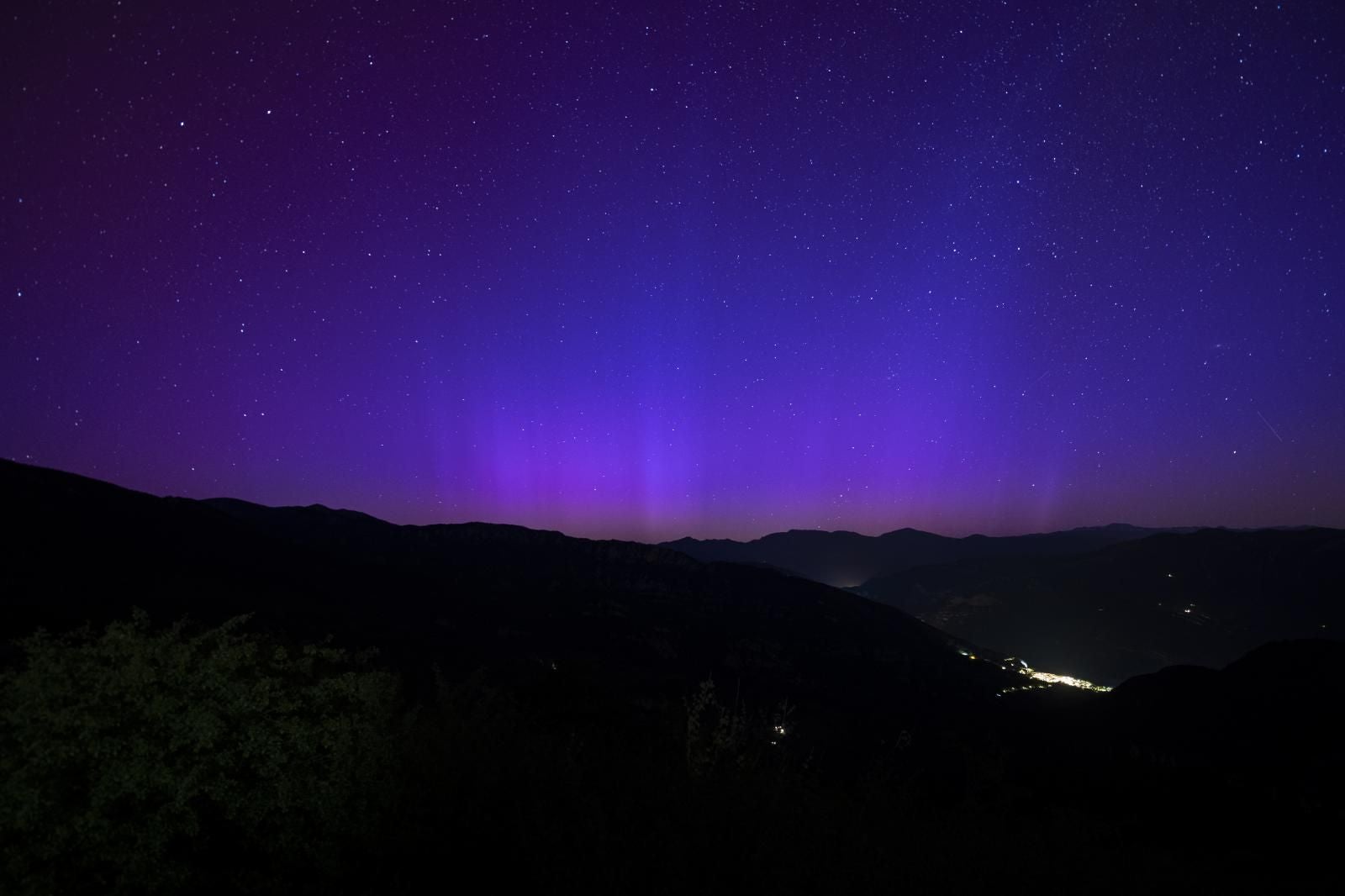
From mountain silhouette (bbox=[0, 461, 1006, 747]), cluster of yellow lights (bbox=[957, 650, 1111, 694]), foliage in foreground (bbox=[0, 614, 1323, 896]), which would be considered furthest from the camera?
cluster of yellow lights (bbox=[957, 650, 1111, 694])

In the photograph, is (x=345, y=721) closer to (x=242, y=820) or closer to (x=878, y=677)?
(x=242, y=820)

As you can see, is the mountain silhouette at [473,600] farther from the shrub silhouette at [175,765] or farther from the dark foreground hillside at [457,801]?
the shrub silhouette at [175,765]

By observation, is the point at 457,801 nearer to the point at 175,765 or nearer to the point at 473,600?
the point at 175,765

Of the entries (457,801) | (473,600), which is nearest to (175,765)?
(457,801)

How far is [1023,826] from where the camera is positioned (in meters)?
6.58

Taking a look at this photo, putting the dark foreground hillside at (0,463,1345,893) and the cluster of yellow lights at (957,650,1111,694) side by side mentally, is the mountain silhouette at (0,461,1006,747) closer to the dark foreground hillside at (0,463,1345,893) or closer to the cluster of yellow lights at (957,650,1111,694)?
the cluster of yellow lights at (957,650,1111,694)

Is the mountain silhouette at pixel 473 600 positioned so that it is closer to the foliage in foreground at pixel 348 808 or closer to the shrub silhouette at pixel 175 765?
the foliage in foreground at pixel 348 808

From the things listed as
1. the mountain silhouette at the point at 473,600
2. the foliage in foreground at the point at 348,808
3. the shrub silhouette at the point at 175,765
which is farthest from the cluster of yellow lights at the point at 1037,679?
the shrub silhouette at the point at 175,765

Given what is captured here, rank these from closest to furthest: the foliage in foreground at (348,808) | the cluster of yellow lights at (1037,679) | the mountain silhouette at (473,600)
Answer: the foliage in foreground at (348,808), the mountain silhouette at (473,600), the cluster of yellow lights at (1037,679)

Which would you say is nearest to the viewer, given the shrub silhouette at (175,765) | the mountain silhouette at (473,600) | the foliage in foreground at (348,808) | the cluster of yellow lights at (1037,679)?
the shrub silhouette at (175,765)

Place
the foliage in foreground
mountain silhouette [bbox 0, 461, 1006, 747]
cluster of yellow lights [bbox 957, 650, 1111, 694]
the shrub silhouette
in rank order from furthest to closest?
cluster of yellow lights [bbox 957, 650, 1111, 694]
mountain silhouette [bbox 0, 461, 1006, 747]
the foliage in foreground
the shrub silhouette

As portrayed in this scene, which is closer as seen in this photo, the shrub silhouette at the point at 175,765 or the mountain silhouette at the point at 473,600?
the shrub silhouette at the point at 175,765

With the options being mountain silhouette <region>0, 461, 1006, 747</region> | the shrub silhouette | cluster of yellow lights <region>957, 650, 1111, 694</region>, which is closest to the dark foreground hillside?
the shrub silhouette

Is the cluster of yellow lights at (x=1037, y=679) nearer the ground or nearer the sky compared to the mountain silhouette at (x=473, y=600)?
nearer the ground
